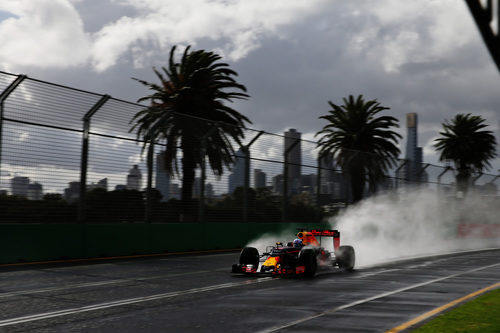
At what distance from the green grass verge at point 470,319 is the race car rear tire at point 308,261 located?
437cm

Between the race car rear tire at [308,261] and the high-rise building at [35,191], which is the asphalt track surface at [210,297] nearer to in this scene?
the race car rear tire at [308,261]

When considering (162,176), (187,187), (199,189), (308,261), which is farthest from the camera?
(199,189)

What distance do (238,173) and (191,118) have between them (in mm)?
3164

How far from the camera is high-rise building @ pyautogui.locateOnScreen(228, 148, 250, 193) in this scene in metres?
22.3

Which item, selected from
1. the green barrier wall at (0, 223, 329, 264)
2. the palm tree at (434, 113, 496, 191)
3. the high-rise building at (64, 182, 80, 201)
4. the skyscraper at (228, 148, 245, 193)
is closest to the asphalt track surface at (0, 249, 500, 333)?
the green barrier wall at (0, 223, 329, 264)

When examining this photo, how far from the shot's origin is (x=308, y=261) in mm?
13055

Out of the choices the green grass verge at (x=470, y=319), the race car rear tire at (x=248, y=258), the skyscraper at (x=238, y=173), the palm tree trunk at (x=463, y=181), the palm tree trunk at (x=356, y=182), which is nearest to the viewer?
the green grass verge at (x=470, y=319)

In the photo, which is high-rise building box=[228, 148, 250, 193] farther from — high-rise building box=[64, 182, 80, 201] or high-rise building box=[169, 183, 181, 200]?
→ high-rise building box=[64, 182, 80, 201]

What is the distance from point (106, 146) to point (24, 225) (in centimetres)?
340

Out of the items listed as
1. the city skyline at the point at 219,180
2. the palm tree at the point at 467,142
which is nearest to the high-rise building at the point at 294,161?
the city skyline at the point at 219,180

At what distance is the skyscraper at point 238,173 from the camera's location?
73.1 ft

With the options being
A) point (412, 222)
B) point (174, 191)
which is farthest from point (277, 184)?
point (412, 222)

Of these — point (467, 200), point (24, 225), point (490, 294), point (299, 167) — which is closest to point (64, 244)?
point (24, 225)

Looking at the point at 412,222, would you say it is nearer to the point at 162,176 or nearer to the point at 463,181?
the point at 463,181
